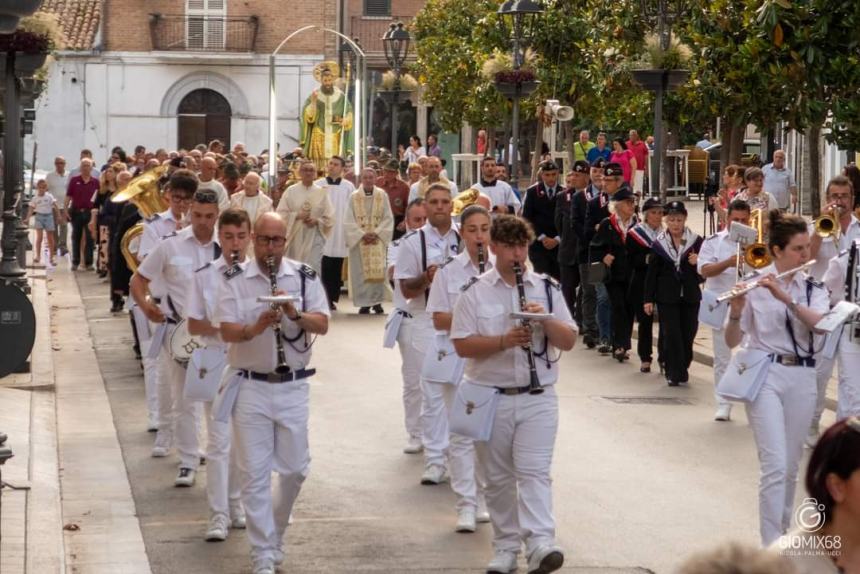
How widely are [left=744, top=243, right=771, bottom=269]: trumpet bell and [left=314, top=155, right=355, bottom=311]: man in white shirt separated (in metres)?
12.9

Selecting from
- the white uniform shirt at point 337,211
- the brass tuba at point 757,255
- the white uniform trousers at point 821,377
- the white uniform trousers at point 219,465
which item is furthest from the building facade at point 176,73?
the white uniform trousers at point 219,465

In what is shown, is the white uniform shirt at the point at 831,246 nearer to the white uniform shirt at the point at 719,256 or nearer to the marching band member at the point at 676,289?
the white uniform shirt at the point at 719,256

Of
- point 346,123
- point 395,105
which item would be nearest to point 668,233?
point 346,123

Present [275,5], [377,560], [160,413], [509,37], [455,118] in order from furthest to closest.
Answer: [275,5] < [455,118] < [509,37] < [160,413] < [377,560]

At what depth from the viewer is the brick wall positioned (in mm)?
56312

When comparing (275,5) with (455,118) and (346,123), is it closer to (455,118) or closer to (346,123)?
(455,118)

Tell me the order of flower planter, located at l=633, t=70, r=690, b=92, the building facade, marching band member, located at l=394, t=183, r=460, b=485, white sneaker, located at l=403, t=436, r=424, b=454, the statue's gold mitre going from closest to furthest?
marching band member, located at l=394, t=183, r=460, b=485 < white sneaker, located at l=403, t=436, r=424, b=454 < flower planter, located at l=633, t=70, r=690, b=92 < the statue's gold mitre < the building facade

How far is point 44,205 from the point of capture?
30.4 m

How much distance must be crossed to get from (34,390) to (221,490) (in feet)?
20.3

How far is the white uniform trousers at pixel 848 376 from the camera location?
1080 centimetres

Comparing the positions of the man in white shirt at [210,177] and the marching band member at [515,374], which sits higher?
the man in white shirt at [210,177]

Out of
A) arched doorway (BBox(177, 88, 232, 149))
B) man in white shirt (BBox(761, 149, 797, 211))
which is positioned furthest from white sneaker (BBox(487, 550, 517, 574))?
arched doorway (BBox(177, 88, 232, 149))

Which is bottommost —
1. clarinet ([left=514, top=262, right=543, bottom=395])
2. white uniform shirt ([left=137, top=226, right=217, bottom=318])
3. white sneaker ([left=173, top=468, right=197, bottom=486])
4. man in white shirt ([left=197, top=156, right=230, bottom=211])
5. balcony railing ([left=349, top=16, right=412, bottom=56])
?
white sneaker ([left=173, top=468, right=197, bottom=486])

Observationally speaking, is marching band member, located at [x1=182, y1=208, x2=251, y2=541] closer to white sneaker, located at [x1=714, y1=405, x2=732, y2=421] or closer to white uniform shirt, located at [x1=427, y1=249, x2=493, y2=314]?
white uniform shirt, located at [x1=427, y1=249, x2=493, y2=314]
